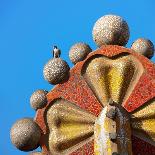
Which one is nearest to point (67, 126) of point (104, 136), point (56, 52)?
point (104, 136)

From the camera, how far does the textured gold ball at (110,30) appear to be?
22.5ft

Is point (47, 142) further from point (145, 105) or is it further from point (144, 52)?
point (144, 52)

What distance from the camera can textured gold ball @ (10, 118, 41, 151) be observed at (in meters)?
6.50

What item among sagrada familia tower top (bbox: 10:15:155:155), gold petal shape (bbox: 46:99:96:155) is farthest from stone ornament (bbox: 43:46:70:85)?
gold petal shape (bbox: 46:99:96:155)

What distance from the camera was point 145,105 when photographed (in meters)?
6.63

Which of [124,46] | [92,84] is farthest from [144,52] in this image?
[92,84]

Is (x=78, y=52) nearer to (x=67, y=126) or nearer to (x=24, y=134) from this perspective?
(x=67, y=126)

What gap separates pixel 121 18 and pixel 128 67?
719mm

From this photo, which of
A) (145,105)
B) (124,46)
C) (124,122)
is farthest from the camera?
(124,46)

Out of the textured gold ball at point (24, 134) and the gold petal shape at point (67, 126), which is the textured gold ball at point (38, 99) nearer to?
the gold petal shape at point (67, 126)

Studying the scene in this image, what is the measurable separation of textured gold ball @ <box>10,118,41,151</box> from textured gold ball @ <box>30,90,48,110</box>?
0.59 meters

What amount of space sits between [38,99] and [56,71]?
0.62 meters

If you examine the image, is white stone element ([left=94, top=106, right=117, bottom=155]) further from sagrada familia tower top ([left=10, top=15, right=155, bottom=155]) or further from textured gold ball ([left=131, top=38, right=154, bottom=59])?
textured gold ball ([left=131, top=38, right=154, bottom=59])

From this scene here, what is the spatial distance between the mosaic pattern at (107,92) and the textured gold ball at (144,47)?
440 millimetres
